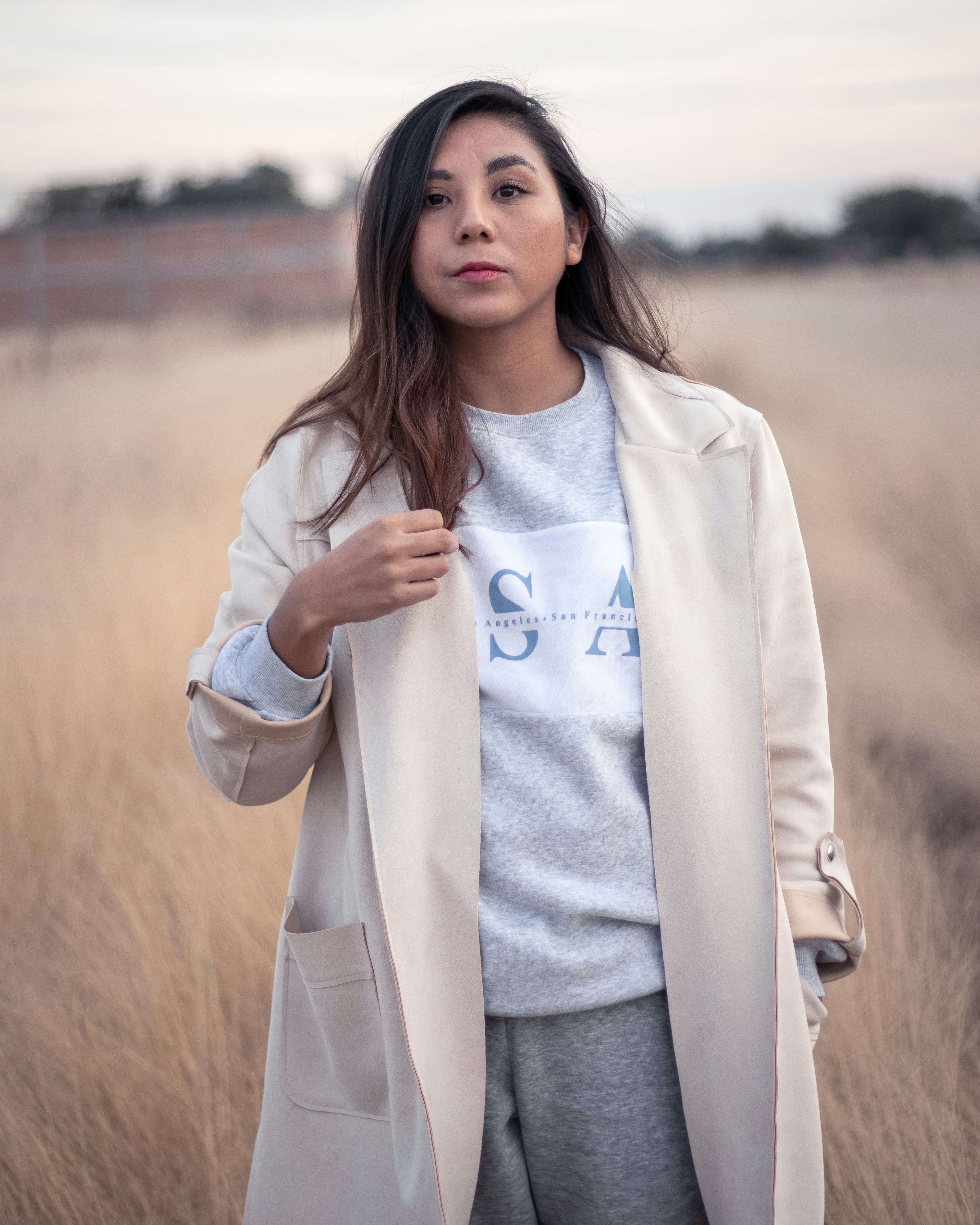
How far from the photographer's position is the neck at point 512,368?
1339mm

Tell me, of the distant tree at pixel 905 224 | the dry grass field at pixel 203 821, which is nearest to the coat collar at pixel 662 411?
the dry grass field at pixel 203 821

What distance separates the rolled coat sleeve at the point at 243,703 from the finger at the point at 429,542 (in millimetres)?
225

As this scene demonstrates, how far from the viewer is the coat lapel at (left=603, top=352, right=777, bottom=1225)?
3.84 ft

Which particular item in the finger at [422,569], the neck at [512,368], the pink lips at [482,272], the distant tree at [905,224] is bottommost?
the finger at [422,569]

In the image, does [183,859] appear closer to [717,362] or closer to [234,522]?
[234,522]

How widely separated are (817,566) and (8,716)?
3615 millimetres

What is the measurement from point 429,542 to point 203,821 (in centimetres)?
223

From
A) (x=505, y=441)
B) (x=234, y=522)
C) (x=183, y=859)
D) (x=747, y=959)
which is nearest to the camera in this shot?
(x=747, y=959)

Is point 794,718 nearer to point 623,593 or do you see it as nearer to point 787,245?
point 623,593

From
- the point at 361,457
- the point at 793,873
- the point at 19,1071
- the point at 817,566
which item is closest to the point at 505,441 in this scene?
the point at 361,457

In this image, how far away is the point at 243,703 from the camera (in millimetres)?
1188

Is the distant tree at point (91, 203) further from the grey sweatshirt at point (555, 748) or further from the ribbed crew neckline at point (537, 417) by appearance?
the grey sweatshirt at point (555, 748)

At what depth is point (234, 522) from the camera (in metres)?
5.01

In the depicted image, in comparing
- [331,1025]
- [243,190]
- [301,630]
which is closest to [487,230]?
[301,630]
